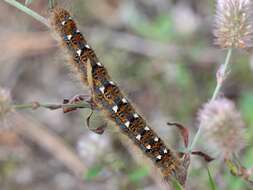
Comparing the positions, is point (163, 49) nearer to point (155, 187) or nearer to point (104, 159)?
point (155, 187)

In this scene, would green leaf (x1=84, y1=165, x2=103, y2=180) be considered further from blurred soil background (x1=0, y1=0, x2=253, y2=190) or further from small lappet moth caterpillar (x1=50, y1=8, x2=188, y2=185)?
blurred soil background (x1=0, y1=0, x2=253, y2=190)

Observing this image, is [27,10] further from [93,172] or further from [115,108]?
[93,172]

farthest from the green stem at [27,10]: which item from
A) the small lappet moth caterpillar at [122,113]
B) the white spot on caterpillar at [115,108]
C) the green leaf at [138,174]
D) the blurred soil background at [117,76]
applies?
the blurred soil background at [117,76]

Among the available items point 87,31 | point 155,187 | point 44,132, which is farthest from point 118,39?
point 155,187

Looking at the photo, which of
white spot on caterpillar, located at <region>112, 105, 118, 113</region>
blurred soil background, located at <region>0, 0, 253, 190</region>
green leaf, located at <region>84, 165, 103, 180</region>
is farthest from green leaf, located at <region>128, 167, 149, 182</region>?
blurred soil background, located at <region>0, 0, 253, 190</region>

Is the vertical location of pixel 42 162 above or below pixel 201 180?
below

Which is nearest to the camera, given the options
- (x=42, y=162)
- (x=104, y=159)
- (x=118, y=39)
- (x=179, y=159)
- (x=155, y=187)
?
(x=179, y=159)

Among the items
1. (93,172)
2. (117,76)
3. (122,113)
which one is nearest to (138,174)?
(93,172)
